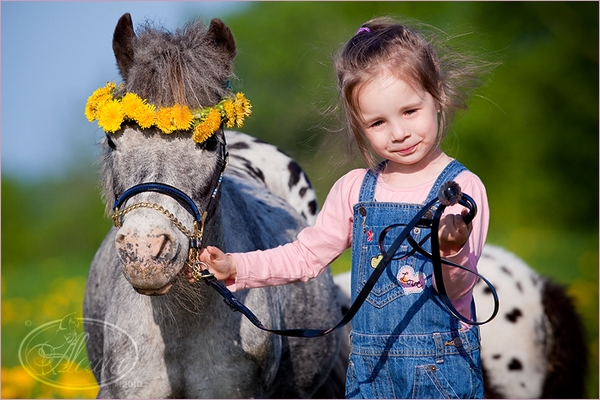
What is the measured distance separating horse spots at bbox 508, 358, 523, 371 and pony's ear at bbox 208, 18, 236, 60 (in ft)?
11.2

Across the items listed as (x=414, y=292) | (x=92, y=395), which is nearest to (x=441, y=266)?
(x=414, y=292)

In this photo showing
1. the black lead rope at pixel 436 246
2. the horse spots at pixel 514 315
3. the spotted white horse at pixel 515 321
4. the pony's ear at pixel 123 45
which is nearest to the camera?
the black lead rope at pixel 436 246

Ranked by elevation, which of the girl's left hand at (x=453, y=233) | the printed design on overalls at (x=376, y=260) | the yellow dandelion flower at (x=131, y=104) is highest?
the yellow dandelion flower at (x=131, y=104)

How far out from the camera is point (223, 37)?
3312 millimetres

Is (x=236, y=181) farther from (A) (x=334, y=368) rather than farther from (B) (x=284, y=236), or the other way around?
(A) (x=334, y=368)

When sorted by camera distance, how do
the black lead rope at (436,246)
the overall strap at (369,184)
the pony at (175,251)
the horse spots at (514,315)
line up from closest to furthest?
the black lead rope at (436,246), the pony at (175,251), the overall strap at (369,184), the horse spots at (514,315)

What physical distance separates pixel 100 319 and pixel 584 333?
3731 mm

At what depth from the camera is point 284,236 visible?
458cm

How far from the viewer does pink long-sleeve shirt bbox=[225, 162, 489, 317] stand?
274 centimetres

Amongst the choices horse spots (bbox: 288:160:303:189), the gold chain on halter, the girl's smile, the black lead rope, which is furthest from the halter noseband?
horse spots (bbox: 288:160:303:189)

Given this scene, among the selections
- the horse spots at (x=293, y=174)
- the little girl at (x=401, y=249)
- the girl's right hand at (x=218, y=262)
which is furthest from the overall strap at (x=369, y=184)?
the horse spots at (x=293, y=174)

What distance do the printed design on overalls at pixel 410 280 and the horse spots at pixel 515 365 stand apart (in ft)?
10.1

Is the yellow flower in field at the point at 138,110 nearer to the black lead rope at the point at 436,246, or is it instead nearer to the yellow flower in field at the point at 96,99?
the yellow flower in field at the point at 96,99

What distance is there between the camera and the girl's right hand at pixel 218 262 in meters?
2.82
